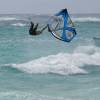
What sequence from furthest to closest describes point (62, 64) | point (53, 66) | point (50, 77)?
point (62, 64) → point (53, 66) → point (50, 77)

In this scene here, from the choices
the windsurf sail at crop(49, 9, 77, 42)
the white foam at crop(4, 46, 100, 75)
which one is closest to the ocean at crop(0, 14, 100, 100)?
the white foam at crop(4, 46, 100, 75)

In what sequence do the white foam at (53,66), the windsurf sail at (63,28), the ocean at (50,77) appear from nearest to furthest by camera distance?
Result: the windsurf sail at (63,28)
the ocean at (50,77)
the white foam at (53,66)

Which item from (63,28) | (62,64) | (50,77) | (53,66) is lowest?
(62,64)

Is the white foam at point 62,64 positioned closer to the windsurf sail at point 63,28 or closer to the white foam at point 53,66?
the white foam at point 53,66

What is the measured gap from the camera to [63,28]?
19.8 meters

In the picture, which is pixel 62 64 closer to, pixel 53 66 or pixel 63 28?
pixel 53 66

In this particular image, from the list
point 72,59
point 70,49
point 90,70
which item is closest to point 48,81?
point 90,70

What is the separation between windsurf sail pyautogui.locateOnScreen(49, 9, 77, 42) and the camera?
63.2 ft

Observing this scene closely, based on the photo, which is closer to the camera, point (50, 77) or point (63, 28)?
point (63, 28)

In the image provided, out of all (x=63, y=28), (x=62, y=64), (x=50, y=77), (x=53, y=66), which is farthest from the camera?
(x=62, y=64)

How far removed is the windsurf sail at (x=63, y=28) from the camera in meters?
19.3

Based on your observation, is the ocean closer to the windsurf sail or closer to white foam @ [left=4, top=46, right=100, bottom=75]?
white foam @ [left=4, top=46, right=100, bottom=75]

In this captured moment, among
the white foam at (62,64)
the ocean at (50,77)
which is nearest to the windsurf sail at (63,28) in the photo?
the ocean at (50,77)

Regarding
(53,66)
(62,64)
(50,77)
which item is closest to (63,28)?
(50,77)
